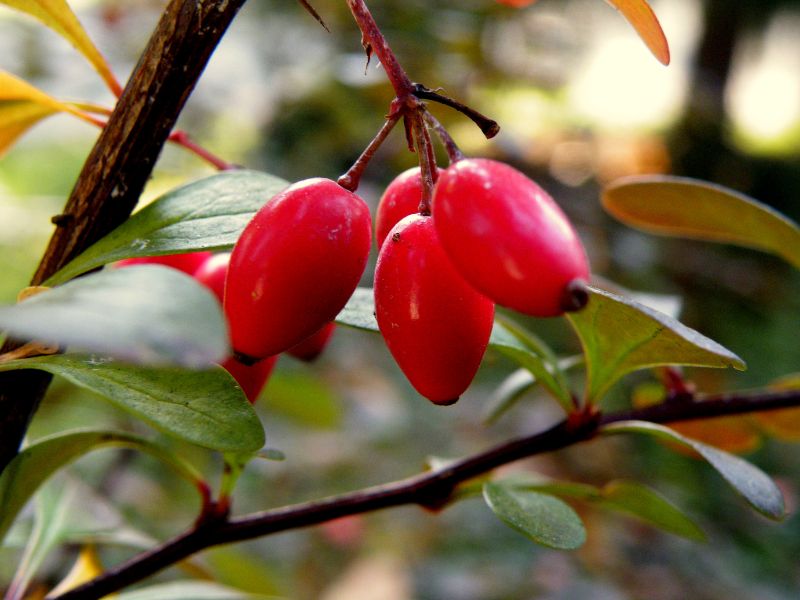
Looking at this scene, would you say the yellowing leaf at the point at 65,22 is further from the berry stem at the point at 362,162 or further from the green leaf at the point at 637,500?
the green leaf at the point at 637,500

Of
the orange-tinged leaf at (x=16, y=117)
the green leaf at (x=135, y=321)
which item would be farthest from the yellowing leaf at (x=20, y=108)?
the green leaf at (x=135, y=321)

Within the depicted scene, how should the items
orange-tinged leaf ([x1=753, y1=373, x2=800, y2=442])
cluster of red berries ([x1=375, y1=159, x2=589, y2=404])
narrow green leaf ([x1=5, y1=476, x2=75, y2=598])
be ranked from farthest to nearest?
orange-tinged leaf ([x1=753, y1=373, x2=800, y2=442])
narrow green leaf ([x1=5, y1=476, x2=75, y2=598])
cluster of red berries ([x1=375, y1=159, x2=589, y2=404])

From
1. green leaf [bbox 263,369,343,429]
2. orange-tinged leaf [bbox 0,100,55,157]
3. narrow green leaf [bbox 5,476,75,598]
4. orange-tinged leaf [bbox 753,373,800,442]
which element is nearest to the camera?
orange-tinged leaf [bbox 0,100,55,157]

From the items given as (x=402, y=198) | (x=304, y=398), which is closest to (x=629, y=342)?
(x=402, y=198)

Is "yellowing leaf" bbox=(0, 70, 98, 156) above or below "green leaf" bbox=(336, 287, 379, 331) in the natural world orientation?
above

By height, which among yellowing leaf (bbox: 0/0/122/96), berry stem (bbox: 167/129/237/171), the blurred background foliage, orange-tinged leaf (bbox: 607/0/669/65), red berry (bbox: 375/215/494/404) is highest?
orange-tinged leaf (bbox: 607/0/669/65)

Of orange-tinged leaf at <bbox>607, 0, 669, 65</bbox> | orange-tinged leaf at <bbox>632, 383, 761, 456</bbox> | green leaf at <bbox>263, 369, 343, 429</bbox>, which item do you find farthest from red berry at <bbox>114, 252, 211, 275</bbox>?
green leaf at <bbox>263, 369, 343, 429</bbox>

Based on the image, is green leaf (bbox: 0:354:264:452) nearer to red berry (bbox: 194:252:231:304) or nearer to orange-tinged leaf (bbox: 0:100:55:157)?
red berry (bbox: 194:252:231:304)
